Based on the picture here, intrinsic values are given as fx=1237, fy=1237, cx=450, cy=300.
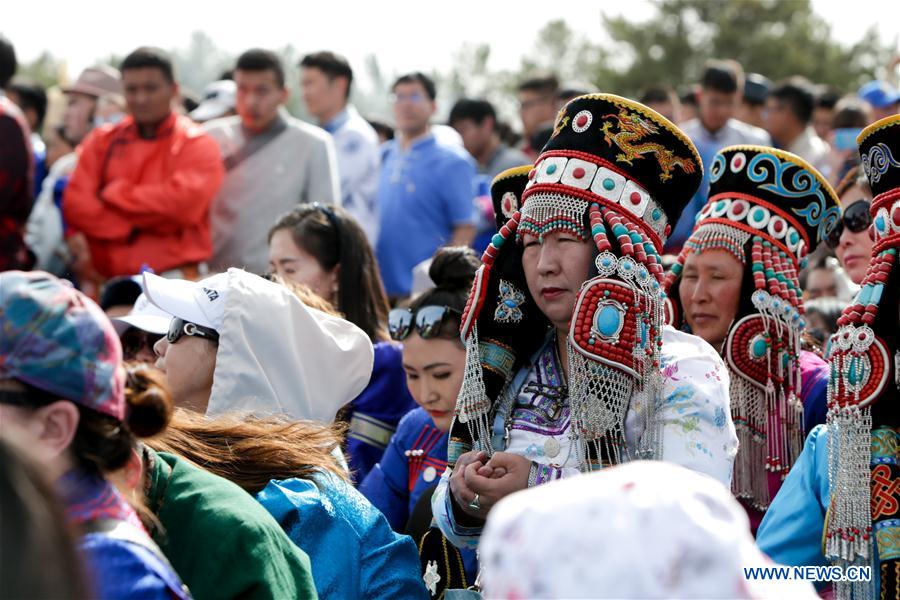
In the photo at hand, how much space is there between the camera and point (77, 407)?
2275 mm

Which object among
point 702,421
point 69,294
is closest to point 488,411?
point 702,421

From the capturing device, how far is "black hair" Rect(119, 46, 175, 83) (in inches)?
279

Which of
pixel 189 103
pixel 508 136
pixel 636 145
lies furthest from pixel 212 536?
pixel 508 136

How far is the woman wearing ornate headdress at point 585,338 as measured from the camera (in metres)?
3.18

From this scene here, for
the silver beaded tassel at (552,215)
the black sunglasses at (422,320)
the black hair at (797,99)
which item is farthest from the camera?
the black hair at (797,99)

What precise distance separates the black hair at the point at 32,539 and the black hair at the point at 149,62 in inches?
231

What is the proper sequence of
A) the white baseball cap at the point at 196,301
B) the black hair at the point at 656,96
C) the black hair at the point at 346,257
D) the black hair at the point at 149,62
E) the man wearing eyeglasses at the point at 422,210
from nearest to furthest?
the white baseball cap at the point at 196,301 < the black hair at the point at 346,257 < the black hair at the point at 149,62 < the man wearing eyeglasses at the point at 422,210 < the black hair at the point at 656,96

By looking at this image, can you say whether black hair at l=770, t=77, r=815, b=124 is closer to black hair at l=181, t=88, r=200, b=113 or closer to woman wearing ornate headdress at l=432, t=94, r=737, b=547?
black hair at l=181, t=88, r=200, b=113

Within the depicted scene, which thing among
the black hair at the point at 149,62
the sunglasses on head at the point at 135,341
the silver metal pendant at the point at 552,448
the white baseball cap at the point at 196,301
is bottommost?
the silver metal pendant at the point at 552,448

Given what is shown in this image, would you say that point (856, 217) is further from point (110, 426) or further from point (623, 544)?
point (623, 544)

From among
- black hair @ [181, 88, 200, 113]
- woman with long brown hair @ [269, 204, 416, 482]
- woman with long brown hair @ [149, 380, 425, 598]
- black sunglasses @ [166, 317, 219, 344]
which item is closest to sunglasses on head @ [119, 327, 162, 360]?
woman with long brown hair @ [269, 204, 416, 482]

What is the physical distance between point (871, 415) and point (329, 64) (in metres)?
5.43

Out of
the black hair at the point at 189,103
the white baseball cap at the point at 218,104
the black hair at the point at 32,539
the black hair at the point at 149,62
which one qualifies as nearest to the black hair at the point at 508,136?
the black hair at the point at 189,103

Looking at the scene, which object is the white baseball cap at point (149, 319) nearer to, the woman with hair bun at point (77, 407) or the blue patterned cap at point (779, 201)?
the woman with hair bun at point (77, 407)
